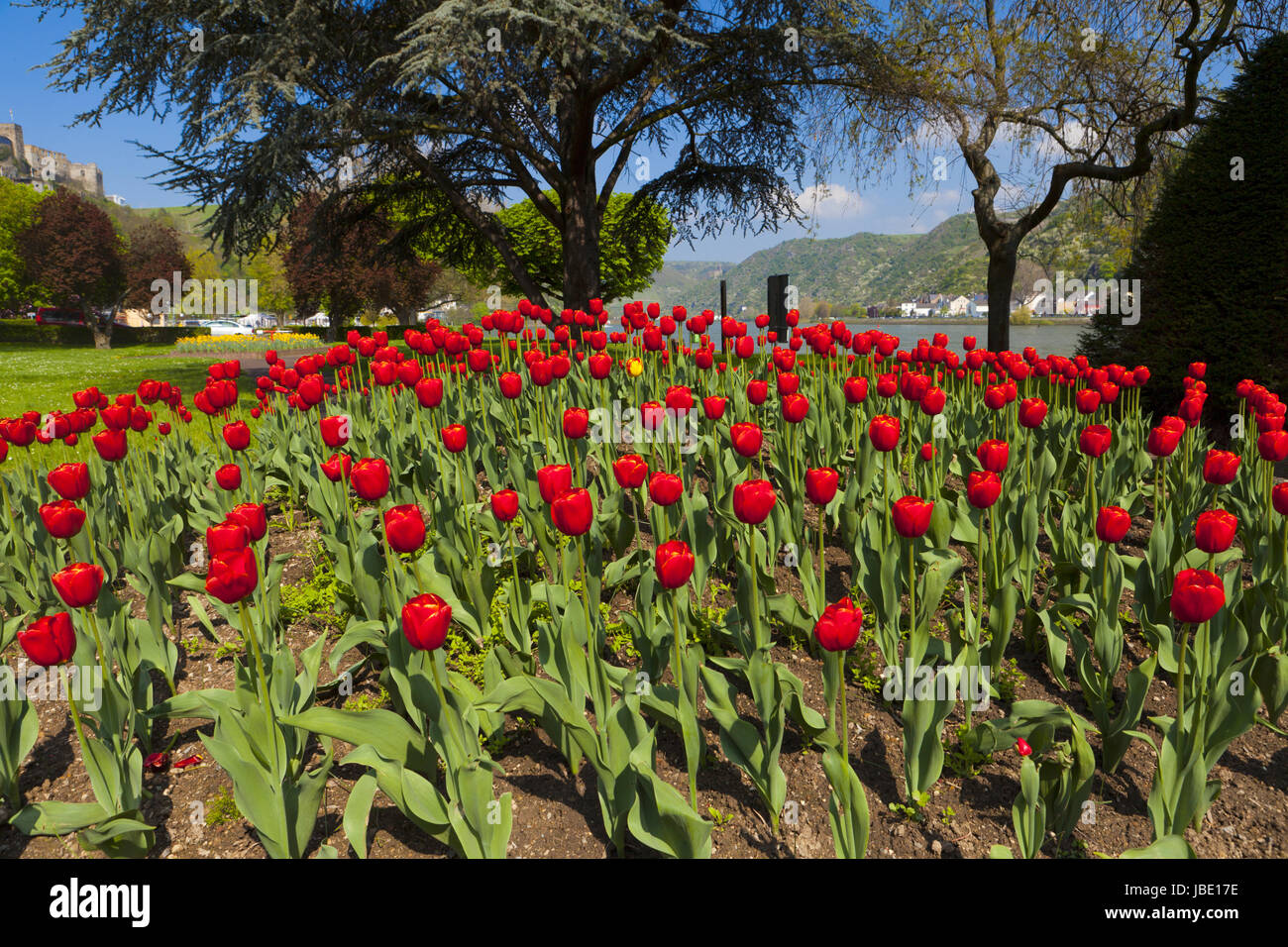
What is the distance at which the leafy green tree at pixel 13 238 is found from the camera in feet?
170

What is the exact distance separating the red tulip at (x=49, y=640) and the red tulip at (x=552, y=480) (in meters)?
1.37

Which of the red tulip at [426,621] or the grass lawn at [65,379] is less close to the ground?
the grass lawn at [65,379]

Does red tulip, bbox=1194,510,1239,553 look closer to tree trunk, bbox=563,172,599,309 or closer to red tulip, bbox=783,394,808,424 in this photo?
red tulip, bbox=783,394,808,424

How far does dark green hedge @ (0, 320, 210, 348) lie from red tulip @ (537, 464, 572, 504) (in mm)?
52298

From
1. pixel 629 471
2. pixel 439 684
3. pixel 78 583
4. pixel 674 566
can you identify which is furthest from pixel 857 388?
pixel 78 583

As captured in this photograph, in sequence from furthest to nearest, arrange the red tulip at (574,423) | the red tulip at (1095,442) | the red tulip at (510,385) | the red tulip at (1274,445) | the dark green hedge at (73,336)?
the dark green hedge at (73,336), the red tulip at (510,385), the red tulip at (574,423), the red tulip at (1095,442), the red tulip at (1274,445)

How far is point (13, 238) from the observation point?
169ft

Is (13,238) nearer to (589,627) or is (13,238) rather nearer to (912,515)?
(589,627)

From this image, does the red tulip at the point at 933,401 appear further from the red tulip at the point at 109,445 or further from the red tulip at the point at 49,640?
the red tulip at the point at 109,445

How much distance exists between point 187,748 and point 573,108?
14.7m

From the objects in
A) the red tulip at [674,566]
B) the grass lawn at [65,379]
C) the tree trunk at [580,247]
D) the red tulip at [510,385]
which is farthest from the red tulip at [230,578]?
the tree trunk at [580,247]

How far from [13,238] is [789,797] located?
68.5 m

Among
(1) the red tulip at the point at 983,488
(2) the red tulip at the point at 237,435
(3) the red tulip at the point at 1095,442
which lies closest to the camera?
(1) the red tulip at the point at 983,488

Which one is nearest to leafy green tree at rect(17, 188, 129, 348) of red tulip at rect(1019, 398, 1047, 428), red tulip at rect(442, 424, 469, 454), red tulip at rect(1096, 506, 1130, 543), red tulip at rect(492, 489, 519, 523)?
red tulip at rect(442, 424, 469, 454)
